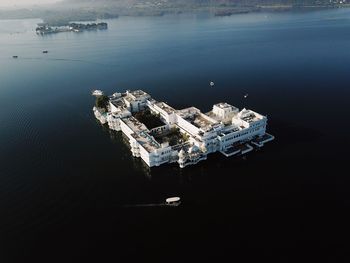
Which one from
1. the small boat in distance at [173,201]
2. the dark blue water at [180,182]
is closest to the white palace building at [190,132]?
the dark blue water at [180,182]

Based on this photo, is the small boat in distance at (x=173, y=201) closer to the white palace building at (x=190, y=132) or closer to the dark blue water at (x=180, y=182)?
the dark blue water at (x=180, y=182)

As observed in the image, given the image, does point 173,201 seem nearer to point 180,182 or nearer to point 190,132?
point 180,182

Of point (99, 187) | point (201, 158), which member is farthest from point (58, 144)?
point (201, 158)

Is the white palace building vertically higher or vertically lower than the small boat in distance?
higher

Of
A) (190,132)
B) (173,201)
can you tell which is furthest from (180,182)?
(190,132)

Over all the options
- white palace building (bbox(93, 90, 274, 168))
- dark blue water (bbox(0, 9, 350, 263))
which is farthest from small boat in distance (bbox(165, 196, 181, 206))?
white palace building (bbox(93, 90, 274, 168))

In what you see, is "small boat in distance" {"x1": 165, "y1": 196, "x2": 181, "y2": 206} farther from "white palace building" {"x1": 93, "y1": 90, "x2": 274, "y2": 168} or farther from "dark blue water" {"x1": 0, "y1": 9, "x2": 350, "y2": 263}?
"white palace building" {"x1": 93, "y1": 90, "x2": 274, "y2": 168}

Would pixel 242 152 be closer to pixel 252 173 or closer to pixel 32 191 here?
pixel 252 173
